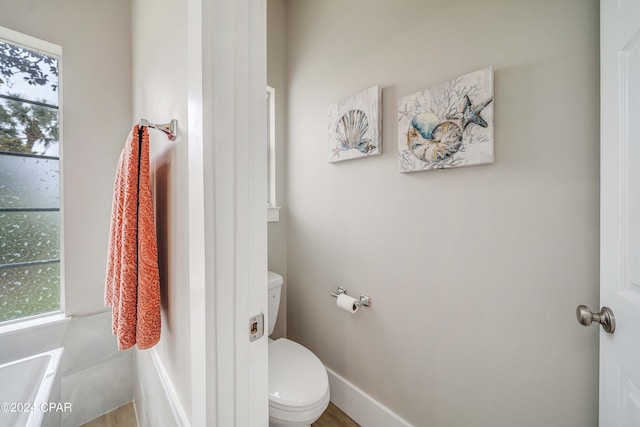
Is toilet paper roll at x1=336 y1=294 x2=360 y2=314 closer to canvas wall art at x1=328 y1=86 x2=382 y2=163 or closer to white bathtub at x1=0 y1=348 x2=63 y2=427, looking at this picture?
canvas wall art at x1=328 y1=86 x2=382 y2=163

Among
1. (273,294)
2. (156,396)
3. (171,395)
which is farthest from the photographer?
(273,294)

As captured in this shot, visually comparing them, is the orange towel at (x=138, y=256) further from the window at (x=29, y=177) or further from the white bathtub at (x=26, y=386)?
the window at (x=29, y=177)

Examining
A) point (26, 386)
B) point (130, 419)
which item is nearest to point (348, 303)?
point (130, 419)

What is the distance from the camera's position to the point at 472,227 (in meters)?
1.00

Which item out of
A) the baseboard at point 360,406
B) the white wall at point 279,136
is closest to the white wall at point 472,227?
the baseboard at point 360,406

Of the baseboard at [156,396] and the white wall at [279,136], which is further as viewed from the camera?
the white wall at [279,136]

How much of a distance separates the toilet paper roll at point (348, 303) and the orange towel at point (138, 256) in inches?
35.0

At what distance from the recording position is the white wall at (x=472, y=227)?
2.61 feet

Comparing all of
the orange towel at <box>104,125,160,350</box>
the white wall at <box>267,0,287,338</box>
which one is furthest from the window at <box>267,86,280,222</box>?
the orange towel at <box>104,125,160,350</box>

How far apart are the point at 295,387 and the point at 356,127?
1.36 m

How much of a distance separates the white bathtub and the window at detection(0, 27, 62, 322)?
268 mm

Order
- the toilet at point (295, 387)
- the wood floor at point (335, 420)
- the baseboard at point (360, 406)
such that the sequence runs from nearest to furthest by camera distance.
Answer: the toilet at point (295, 387) → the baseboard at point (360, 406) → the wood floor at point (335, 420)

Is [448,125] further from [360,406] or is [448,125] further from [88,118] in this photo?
[88,118]

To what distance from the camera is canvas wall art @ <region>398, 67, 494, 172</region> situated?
0.93 m
